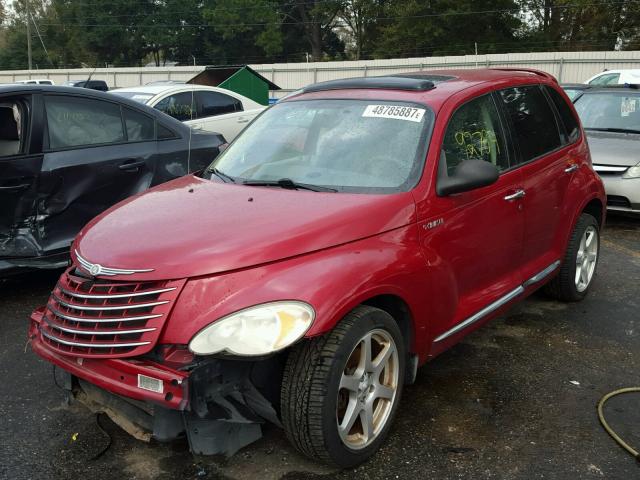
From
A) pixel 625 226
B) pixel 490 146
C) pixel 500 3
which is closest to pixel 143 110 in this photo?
pixel 490 146

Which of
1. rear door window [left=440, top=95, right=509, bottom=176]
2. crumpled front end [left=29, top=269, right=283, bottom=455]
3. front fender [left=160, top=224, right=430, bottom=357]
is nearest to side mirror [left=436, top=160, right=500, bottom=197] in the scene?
rear door window [left=440, top=95, right=509, bottom=176]

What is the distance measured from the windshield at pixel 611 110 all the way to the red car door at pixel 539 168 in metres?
4.45

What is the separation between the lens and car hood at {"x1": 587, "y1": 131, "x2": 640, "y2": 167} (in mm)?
7609

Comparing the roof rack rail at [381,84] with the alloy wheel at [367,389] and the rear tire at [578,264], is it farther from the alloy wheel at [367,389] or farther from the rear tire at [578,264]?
the rear tire at [578,264]

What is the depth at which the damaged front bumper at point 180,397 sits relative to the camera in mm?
2518

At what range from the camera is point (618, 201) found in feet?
24.8

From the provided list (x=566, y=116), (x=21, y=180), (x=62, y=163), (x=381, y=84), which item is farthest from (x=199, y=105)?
(x=381, y=84)

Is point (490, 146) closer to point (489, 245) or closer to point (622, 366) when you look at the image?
point (489, 245)

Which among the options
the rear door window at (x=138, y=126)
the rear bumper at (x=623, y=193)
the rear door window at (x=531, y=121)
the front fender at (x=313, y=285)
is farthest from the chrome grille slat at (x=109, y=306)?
the rear bumper at (x=623, y=193)

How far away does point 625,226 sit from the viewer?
785 cm

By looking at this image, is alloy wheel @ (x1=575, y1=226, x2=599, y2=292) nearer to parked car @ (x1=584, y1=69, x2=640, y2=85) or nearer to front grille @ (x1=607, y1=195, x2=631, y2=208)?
front grille @ (x1=607, y1=195, x2=631, y2=208)

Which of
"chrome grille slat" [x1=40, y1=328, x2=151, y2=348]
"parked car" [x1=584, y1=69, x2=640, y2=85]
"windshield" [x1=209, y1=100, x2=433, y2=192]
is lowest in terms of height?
"chrome grille slat" [x1=40, y1=328, x2=151, y2=348]

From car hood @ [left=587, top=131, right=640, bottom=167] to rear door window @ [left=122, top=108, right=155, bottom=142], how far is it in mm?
5176

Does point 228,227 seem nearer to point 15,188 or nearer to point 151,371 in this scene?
point 151,371
